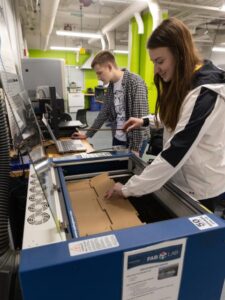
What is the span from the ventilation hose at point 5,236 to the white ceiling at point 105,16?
3.10 meters

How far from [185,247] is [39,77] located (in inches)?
127

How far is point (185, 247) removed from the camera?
56 cm

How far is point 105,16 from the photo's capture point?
6371 millimetres

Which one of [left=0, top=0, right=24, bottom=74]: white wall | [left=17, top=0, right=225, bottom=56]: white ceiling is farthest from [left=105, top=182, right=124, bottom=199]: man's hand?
[left=17, top=0, right=225, bottom=56]: white ceiling

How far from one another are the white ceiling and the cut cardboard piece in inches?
123

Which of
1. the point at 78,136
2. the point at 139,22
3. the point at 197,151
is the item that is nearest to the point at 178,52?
the point at 197,151

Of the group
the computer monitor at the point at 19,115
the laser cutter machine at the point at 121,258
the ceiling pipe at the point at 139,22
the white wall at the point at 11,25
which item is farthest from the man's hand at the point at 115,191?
the ceiling pipe at the point at 139,22

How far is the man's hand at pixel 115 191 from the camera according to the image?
Answer: 93 centimetres

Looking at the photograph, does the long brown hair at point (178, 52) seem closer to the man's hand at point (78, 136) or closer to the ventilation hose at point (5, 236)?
the ventilation hose at point (5, 236)

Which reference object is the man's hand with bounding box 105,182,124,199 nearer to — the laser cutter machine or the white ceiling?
the laser cutter machine

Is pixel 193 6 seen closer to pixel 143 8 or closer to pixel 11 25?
pixel 143 8

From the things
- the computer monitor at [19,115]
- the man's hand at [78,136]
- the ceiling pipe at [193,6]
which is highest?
the ceiling pipe at [193,6]

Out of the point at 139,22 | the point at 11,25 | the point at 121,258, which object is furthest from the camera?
the point at 139,22

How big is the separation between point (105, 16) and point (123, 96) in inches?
A: 218
